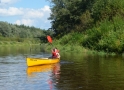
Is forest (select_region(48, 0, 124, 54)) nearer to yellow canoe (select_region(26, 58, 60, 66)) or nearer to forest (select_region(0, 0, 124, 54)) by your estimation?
forest (select_region(0, 0, 124, 54))

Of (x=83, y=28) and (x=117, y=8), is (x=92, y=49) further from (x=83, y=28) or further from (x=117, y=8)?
(x=83, y=28)

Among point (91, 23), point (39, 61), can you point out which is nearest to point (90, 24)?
point (91, 23)

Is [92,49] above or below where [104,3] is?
below

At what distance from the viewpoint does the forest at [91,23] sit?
149 ft

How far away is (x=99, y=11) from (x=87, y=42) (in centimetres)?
1192

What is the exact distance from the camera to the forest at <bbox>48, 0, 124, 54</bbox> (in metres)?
45.3

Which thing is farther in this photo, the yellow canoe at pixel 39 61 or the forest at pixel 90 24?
the forest at pixel 90 24

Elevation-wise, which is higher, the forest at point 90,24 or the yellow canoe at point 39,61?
the forest at point 90,24

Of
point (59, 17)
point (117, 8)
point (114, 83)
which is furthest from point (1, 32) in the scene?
point (114, 83)

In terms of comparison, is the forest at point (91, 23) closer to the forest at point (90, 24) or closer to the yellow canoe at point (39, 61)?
the forest at point (90, 24)

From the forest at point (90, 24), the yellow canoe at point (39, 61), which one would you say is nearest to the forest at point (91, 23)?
the forest at point (90, 24)

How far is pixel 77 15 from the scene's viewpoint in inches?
3004

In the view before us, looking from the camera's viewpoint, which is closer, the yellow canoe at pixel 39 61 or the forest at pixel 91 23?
the yellow canoe at pixel 39 61

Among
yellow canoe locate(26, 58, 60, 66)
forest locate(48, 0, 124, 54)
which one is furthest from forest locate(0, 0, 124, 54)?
yellow canoe locate(26, 58, 60, 66)
